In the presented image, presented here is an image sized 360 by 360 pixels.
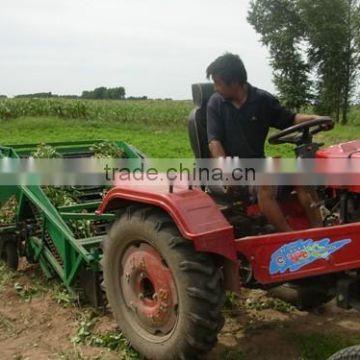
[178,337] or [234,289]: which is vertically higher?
[234,289]

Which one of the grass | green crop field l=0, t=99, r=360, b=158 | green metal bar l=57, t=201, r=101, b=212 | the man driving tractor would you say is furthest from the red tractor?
green crop field l=0, t=99, r=360, b=158

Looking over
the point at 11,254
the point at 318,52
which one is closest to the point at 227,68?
the point at 11,254

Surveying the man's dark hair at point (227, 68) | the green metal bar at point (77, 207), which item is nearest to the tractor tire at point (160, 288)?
the man's dark hair at point (227, 68)

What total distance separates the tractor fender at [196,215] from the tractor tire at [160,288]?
0.10m

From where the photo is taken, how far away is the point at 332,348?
342 centimetres

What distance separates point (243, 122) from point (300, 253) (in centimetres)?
96

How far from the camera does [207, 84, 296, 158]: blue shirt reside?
3.42 meters

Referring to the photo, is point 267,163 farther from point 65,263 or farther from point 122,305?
point 65,263

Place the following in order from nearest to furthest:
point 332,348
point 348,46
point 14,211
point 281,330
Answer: point 332,348, point 281,330, point 14,211, point 348,46

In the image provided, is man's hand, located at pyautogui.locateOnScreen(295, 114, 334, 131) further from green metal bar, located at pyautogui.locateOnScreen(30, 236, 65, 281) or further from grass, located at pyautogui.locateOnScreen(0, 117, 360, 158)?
grass, located at pyautogui.locateOnScreen(0, 117, 360, 158)

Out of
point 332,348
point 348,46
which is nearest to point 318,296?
point 332,348

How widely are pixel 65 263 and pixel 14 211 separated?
4.52 ft

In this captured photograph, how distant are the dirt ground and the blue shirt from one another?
1153 millimetres

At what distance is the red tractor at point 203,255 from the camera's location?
287cm
